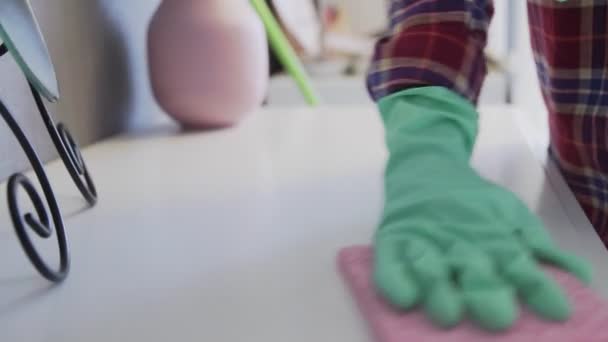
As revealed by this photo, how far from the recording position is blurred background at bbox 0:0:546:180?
56 centimetres

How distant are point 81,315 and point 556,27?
0.32 meters

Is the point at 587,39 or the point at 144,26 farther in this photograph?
the point at 144,26

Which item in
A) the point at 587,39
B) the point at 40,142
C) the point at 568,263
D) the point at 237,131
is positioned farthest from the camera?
the point at 237,131

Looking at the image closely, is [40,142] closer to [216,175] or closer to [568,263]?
[216,175]

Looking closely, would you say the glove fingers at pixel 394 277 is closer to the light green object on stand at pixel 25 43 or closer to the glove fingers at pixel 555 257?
the glove fingers at pixel 555 257

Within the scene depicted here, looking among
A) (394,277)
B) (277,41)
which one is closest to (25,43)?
(394,277)

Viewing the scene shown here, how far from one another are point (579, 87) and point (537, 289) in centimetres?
22

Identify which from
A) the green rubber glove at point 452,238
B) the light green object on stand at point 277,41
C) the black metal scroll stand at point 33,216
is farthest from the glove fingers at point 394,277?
the light green object on stand at point 277,41

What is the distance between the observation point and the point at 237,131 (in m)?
0.69

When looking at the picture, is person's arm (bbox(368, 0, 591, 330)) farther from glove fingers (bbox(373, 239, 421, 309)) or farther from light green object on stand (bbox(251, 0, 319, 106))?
light green object on stand (bbox(251, 0, 319, 106))

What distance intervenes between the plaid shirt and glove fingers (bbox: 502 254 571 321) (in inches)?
7.2

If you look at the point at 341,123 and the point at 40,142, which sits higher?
the point at 40,142

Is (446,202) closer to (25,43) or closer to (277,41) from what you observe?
(25,43)

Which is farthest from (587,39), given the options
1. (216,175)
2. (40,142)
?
(40,142)
